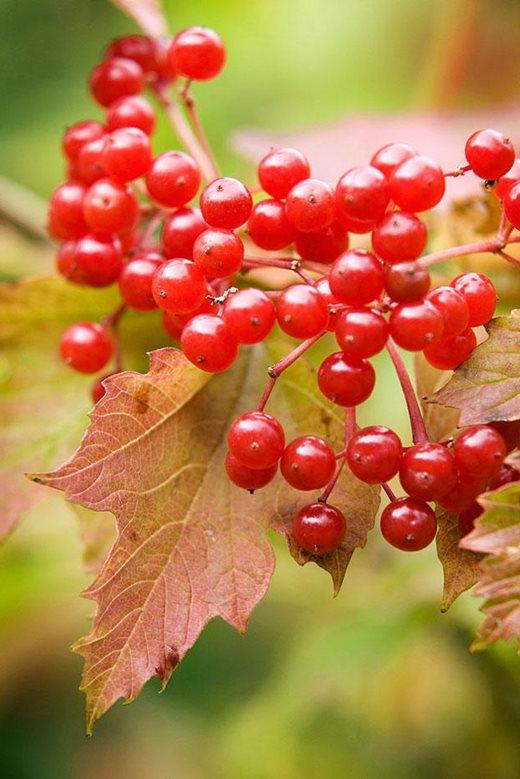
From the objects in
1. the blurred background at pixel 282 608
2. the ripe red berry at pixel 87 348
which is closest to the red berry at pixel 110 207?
the ripe red berry at pixel 87 348

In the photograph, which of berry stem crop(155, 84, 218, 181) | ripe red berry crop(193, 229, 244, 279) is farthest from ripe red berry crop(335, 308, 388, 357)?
berry stem crop(155, 84, 218, 181)

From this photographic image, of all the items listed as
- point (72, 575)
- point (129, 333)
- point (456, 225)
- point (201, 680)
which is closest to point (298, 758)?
point (201, 680)

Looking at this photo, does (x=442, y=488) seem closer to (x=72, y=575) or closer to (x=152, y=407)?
(x=152, y=407)

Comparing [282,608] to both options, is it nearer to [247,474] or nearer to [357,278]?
[247,474]

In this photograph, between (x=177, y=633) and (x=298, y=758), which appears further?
(x=298, y=758)

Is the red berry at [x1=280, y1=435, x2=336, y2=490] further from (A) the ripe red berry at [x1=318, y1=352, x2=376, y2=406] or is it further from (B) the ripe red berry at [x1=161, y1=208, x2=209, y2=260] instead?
(B) the ripe red berry at [x1=161, y1=208, x2=209, y2=260]

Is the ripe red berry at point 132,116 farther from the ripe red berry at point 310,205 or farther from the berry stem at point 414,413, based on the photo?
the berry stem at point 414,413

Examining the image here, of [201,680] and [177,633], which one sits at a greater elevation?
[177,633]
